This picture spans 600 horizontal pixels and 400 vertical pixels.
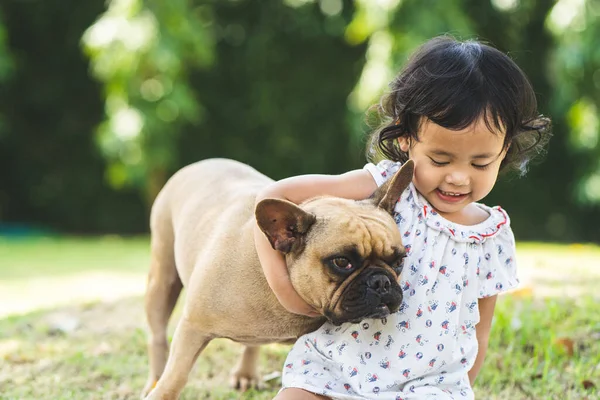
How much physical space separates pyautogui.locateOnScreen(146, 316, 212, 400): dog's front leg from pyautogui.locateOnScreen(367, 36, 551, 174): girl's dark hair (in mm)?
1232

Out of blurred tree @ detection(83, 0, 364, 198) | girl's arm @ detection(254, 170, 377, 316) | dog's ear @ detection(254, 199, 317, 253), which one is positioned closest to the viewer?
dog's ear @ detection(254, 199, 317, 253)

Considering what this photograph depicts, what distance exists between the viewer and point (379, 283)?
2.75 m

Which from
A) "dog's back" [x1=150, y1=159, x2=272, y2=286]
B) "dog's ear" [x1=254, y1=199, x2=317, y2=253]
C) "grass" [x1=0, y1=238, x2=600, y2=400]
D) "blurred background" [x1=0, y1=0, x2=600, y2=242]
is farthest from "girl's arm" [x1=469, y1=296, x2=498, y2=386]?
"blurred background" [x1=0, y1=0, x2=600, y2=242]

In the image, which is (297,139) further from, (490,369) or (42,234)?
(490,369)

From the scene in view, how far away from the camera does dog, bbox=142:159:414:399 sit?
282 centimetres

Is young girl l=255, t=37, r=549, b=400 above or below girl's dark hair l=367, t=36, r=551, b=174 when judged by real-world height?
below

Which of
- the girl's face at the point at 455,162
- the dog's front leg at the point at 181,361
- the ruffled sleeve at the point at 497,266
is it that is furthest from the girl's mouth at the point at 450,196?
the dog's front leg at the point at 181,361

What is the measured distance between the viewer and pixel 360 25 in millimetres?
11953

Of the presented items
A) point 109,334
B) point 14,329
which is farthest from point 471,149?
point 14,329

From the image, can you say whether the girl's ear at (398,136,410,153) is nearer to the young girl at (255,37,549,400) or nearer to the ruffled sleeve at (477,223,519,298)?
the young girl at (255,37,549,400)

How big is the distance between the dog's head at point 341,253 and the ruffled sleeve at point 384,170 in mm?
272

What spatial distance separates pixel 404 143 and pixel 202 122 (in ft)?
40.0

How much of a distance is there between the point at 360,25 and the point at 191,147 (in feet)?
16.4

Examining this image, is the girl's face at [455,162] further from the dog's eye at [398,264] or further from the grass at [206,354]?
the grass at [206,354]
